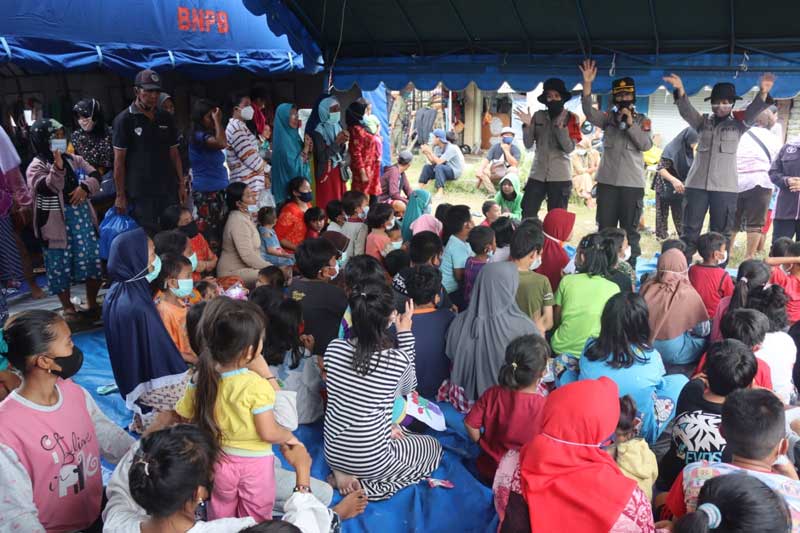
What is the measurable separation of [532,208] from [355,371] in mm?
4107

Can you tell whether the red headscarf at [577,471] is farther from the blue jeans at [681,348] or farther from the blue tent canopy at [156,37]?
the blue tent canopy at [156,37]

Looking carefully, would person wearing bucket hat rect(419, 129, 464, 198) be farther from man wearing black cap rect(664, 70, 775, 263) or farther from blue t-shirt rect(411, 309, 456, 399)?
blue t-shirt rect(411, 309, 456, 399)

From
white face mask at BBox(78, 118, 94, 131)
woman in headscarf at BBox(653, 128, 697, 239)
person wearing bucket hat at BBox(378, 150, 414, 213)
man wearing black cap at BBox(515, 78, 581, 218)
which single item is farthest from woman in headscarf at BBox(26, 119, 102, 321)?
woman in headscarf at BBox(653, 128, 697, 239)

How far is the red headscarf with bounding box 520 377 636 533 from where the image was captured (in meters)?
2.03

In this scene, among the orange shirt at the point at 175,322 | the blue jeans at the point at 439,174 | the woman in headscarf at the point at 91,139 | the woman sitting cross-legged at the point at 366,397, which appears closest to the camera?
the woman sitting cross-legged at the point at 366,397

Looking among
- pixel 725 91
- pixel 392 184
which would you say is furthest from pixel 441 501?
pixel 392 184

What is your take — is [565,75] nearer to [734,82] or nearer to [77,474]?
[734,82]

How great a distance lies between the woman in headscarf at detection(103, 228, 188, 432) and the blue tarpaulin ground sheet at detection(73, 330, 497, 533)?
1.98 ft

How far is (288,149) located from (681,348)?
4.46m

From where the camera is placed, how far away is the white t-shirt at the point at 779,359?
3.24 meters

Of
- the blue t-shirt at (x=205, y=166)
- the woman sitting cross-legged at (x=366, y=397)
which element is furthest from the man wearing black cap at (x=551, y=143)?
the woman sitting cross-legged at (x=366, y=397)

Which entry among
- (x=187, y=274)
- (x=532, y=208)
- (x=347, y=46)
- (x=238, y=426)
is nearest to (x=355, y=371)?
(x=238, y=426)

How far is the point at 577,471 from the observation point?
2.05m

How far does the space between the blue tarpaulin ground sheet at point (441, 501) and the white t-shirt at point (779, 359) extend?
1619 millimetres
